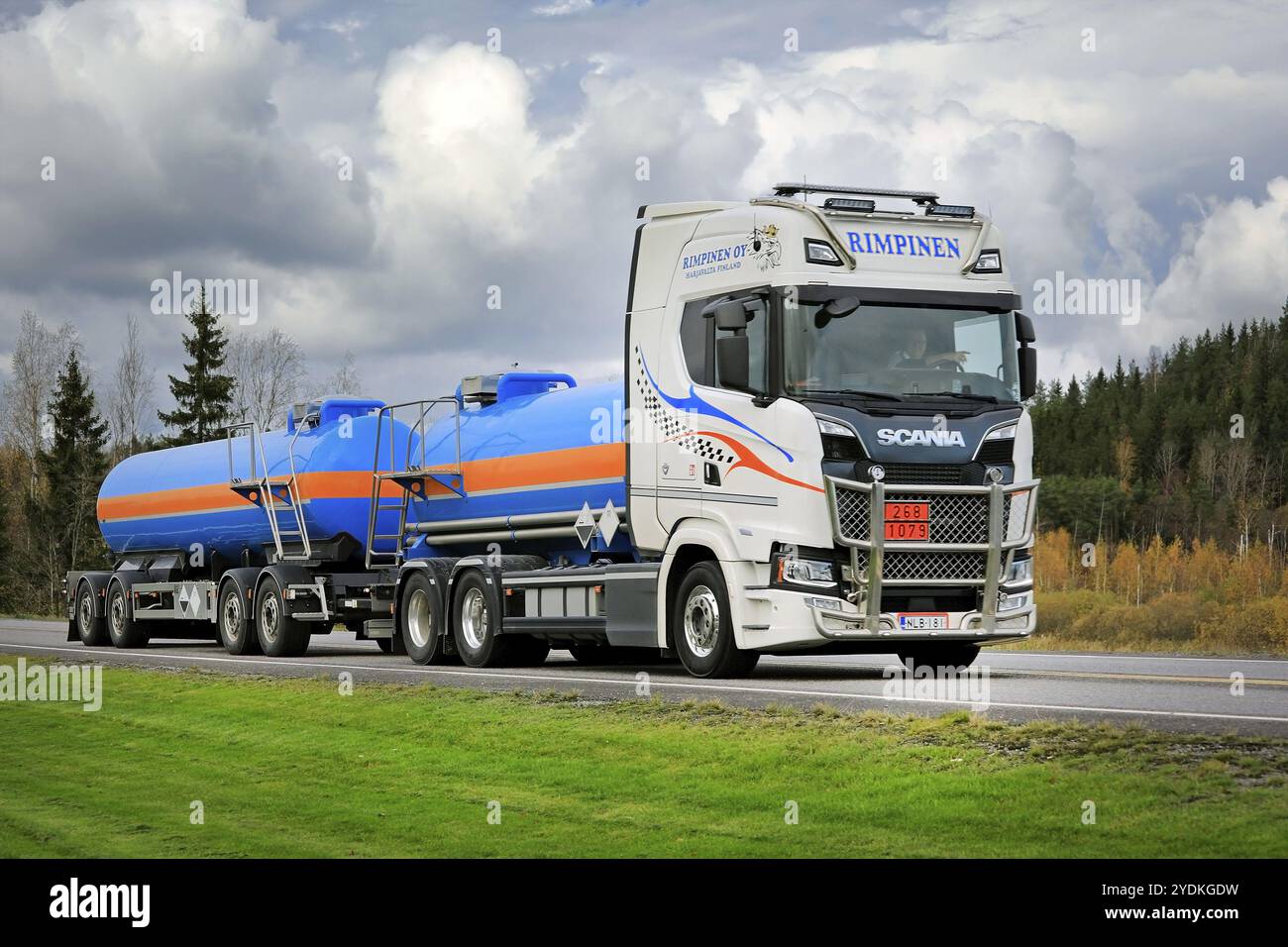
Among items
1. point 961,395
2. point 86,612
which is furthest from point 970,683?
point 86,612

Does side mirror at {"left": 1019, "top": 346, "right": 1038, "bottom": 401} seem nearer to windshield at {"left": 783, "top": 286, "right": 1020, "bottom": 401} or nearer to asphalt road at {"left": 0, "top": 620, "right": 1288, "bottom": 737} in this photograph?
windshield at {"left": 783, "top": 286, "right": 1020, "bottom": 401}

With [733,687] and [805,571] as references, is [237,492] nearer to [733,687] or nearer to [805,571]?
[733,687]

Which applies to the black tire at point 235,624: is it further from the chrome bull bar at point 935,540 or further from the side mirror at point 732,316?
the chrome bull bar at point 935,540

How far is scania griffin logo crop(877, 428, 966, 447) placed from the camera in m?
15.3

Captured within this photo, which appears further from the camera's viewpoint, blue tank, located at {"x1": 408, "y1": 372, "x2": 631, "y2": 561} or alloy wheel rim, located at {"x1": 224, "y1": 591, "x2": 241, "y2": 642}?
alloy wheel rim, located at {"x1": 224, "y1": 591, "x2": 241, "y2": 642}

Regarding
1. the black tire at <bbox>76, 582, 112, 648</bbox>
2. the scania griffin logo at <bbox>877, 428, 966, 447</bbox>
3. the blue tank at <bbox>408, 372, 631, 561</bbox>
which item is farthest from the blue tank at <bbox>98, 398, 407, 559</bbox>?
the scania griffin logo at <bbox>877, 428, 966, 447</bbox>

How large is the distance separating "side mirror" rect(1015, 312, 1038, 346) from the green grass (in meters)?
5.43

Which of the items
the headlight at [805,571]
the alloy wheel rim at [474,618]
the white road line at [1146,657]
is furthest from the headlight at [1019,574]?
the alloy wheel rim at [474,618]

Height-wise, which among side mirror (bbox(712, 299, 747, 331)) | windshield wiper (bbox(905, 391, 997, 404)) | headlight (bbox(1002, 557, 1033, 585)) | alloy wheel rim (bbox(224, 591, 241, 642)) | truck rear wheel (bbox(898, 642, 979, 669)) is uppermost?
side mirror (bbox(712, 299, 747, 331))

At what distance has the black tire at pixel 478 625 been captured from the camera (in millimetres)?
20531

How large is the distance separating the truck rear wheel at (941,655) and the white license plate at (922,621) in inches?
69.4

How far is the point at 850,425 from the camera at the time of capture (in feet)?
50.0

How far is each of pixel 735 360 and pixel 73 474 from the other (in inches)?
2649

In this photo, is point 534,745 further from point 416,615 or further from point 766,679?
point 416,615
